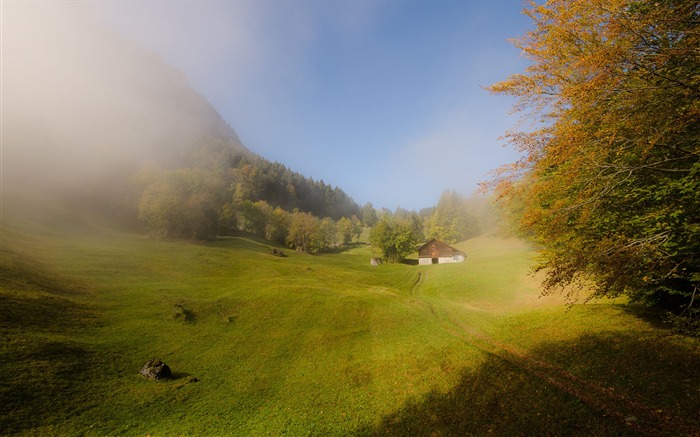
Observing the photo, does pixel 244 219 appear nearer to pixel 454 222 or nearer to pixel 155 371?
pixel 454 222

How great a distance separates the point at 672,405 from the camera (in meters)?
12.3

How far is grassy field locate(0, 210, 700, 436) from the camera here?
14.5 m

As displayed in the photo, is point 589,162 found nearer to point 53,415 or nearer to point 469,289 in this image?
point 53,415

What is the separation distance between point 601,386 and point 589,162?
39.4 ft

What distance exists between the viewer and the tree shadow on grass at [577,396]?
12400 mm

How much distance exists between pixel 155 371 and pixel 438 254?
9212cm

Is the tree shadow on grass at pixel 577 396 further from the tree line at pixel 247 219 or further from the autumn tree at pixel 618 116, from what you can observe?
the tree line at pixel 247 219

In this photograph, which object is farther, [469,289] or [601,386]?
[469,289]

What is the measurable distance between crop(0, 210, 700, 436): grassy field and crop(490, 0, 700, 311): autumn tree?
611 centimetres

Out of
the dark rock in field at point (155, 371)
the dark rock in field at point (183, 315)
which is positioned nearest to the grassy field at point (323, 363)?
the dark rock in field at point (183, 315)

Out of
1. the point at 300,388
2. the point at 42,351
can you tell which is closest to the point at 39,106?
the point at 42,351

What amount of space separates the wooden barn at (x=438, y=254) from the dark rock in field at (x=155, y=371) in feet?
296

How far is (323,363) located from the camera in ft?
80.9

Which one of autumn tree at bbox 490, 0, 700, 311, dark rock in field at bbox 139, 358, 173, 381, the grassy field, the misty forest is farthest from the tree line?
autumn tree at bbox 490, 0, 700, 311
